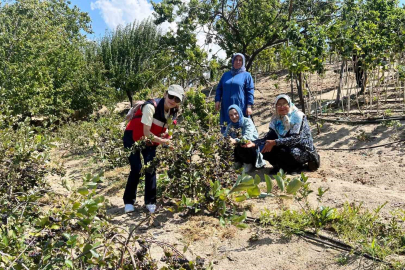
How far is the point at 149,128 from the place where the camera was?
3.40 metres

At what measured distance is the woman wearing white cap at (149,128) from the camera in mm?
3331

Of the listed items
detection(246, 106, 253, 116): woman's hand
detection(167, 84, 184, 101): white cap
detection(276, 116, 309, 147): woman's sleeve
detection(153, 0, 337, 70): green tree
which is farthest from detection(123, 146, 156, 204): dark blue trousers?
detection(153, 0, 337, 70): green tree

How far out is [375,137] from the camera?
17.6ft

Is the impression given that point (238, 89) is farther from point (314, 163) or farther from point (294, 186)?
point (294, 186)

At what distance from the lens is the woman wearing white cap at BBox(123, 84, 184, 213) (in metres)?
3.33

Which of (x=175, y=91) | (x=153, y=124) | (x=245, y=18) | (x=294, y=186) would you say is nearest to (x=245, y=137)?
(x=153, y=124)

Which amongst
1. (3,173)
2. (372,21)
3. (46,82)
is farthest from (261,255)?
(46,82)

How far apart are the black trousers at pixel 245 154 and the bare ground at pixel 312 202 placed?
210 millimetres

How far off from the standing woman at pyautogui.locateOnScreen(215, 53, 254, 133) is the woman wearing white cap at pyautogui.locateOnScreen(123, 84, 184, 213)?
1796mm

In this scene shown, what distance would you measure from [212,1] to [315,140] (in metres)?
4.84

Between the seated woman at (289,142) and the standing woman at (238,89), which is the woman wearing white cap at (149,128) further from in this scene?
the standing woman at (238,89)

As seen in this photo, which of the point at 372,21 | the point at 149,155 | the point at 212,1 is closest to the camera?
the point at 149,155

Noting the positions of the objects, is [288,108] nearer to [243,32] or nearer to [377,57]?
[377,57]

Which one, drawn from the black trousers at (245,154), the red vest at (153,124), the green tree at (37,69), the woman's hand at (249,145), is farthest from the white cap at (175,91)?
the green tree at (37,69)
